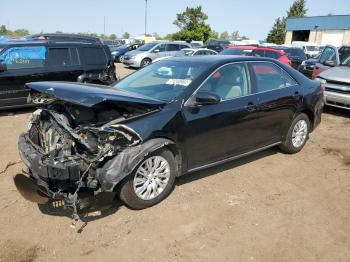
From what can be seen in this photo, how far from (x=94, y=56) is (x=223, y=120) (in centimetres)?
600

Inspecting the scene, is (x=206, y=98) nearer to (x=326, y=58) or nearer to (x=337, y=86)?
(x=337, y=86)

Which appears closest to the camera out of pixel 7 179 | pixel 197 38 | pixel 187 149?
pixel 187 149

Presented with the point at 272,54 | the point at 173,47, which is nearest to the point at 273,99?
the point at 272,54

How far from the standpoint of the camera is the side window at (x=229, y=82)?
4.44m

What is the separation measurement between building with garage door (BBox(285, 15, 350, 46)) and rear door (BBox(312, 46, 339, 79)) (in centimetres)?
3682

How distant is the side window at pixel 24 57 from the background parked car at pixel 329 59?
748 cm

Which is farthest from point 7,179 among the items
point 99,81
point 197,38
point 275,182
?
point 197,38

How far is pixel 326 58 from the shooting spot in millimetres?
10617

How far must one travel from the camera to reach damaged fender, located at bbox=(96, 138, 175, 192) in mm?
3424

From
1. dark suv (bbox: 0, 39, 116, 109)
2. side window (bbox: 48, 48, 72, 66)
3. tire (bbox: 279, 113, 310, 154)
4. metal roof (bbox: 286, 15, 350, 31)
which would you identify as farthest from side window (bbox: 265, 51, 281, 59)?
metal roof (bbox: 286, 15, 350, 31)

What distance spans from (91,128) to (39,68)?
18.1ft

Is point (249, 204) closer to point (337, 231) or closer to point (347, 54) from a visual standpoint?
point (337, 231)

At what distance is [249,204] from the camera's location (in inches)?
164

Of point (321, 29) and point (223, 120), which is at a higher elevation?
point (321, 29)
